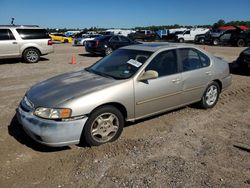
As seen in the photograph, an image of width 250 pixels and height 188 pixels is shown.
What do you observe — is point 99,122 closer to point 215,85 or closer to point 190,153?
point 190,153

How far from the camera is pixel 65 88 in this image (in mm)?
4441

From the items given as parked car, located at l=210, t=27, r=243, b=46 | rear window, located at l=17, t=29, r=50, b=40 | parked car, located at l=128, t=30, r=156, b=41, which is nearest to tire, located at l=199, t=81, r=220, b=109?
rear window, located at l=17, t=29, r=50, b=40

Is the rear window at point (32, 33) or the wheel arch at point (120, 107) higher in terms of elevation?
the rear window at point (32, 33)

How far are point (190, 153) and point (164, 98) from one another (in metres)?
1.24

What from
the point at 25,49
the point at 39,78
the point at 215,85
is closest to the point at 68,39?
the point at 25,49

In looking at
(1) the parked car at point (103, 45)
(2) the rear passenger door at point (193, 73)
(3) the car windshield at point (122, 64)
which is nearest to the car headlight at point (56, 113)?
(3) the car windshield at point (122, 64)

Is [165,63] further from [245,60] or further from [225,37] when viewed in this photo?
[225,37]

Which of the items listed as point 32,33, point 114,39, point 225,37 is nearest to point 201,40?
point 225,37

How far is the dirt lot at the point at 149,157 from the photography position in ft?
11.5

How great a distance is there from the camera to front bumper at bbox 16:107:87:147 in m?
3.90

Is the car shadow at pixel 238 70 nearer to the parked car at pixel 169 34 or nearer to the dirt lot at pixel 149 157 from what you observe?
the dirt lot at pixel 149 157

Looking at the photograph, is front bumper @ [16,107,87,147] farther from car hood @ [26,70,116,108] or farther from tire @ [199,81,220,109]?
tire @ [199,81,220,109]

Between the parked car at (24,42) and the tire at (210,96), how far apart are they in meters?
10.2

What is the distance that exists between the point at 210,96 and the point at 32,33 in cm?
1044
